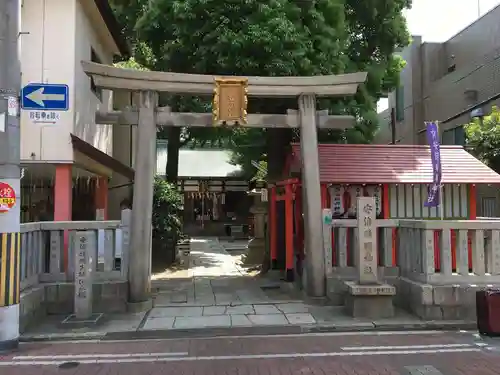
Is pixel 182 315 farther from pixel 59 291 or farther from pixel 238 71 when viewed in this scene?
pixel 238 71

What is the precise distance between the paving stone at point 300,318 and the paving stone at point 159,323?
2.13 meters

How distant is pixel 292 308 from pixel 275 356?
9.84 ft

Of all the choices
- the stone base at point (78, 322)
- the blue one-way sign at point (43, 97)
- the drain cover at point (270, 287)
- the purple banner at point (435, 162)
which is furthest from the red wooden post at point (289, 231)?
the blue one-way sign at point (43, 97)

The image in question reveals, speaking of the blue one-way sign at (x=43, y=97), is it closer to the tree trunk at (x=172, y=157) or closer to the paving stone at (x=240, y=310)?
the paving stone at (x=240, y=310)

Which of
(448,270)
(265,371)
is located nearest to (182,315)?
(265,371)

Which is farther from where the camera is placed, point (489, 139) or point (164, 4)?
point (489, 139)

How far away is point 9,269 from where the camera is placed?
23.1 feet

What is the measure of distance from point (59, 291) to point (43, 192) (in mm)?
7310

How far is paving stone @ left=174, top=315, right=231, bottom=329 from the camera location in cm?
841

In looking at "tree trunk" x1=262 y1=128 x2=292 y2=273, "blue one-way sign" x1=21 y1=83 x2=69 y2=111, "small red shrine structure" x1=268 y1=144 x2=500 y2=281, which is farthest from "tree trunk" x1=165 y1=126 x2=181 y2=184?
"blue one-way sign" x1=21 y1=83 x2=69 y2=111

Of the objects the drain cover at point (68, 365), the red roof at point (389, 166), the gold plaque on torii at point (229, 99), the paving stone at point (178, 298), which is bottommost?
the drain cover at point (68, 365)

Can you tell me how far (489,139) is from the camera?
49.0 feet

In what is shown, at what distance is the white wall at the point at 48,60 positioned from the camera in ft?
35.7

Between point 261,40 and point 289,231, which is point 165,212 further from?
point 261,40
